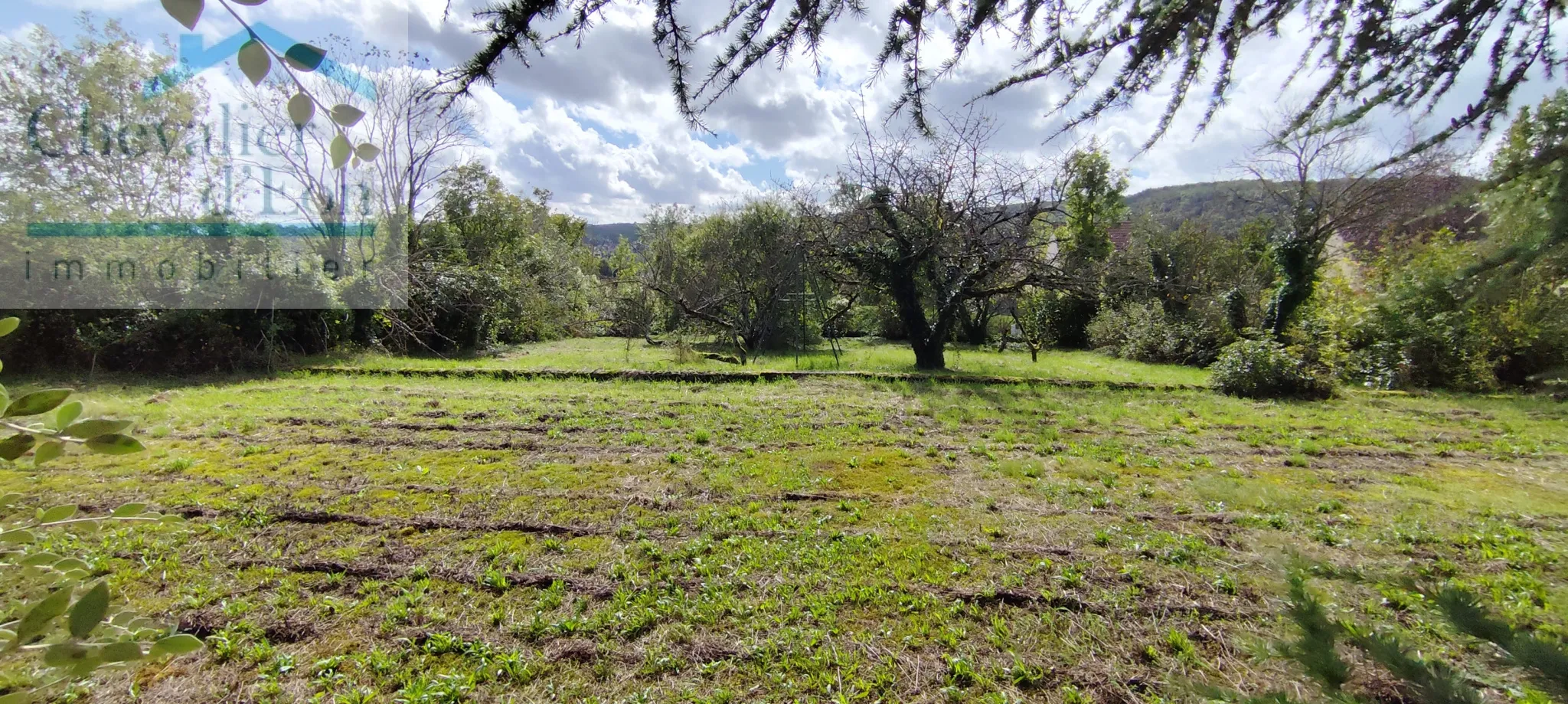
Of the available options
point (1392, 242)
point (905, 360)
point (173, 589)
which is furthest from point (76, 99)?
point (1392, 242)

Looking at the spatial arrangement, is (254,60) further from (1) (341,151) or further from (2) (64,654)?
(2) (64,654)

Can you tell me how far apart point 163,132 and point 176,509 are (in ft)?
25.8

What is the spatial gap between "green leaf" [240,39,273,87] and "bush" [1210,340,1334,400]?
10462mm

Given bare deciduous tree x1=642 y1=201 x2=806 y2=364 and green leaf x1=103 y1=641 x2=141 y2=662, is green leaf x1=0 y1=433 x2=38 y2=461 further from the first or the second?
bare deciduous tree x1=642 y1=201 x2=806 y2=364

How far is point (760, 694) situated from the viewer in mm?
2113

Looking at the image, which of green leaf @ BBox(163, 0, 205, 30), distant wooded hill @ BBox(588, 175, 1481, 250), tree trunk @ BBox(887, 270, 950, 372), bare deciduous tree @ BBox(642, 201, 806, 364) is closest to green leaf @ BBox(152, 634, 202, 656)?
green leaf @ BBox(163, 0, 205, 30)

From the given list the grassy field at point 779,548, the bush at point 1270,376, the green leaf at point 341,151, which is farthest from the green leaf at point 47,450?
the bush at point 1270,376

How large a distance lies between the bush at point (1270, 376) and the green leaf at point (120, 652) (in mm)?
10520

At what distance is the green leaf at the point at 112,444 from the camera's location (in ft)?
2.49

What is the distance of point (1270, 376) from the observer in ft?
27.3

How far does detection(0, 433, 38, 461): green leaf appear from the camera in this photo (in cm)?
74

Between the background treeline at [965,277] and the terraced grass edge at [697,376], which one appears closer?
the background treeline at [965,277]

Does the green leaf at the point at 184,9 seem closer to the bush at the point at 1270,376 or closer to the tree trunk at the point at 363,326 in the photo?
the bush at the point at 1270,376

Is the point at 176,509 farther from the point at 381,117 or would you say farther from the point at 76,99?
the point at 381,117
